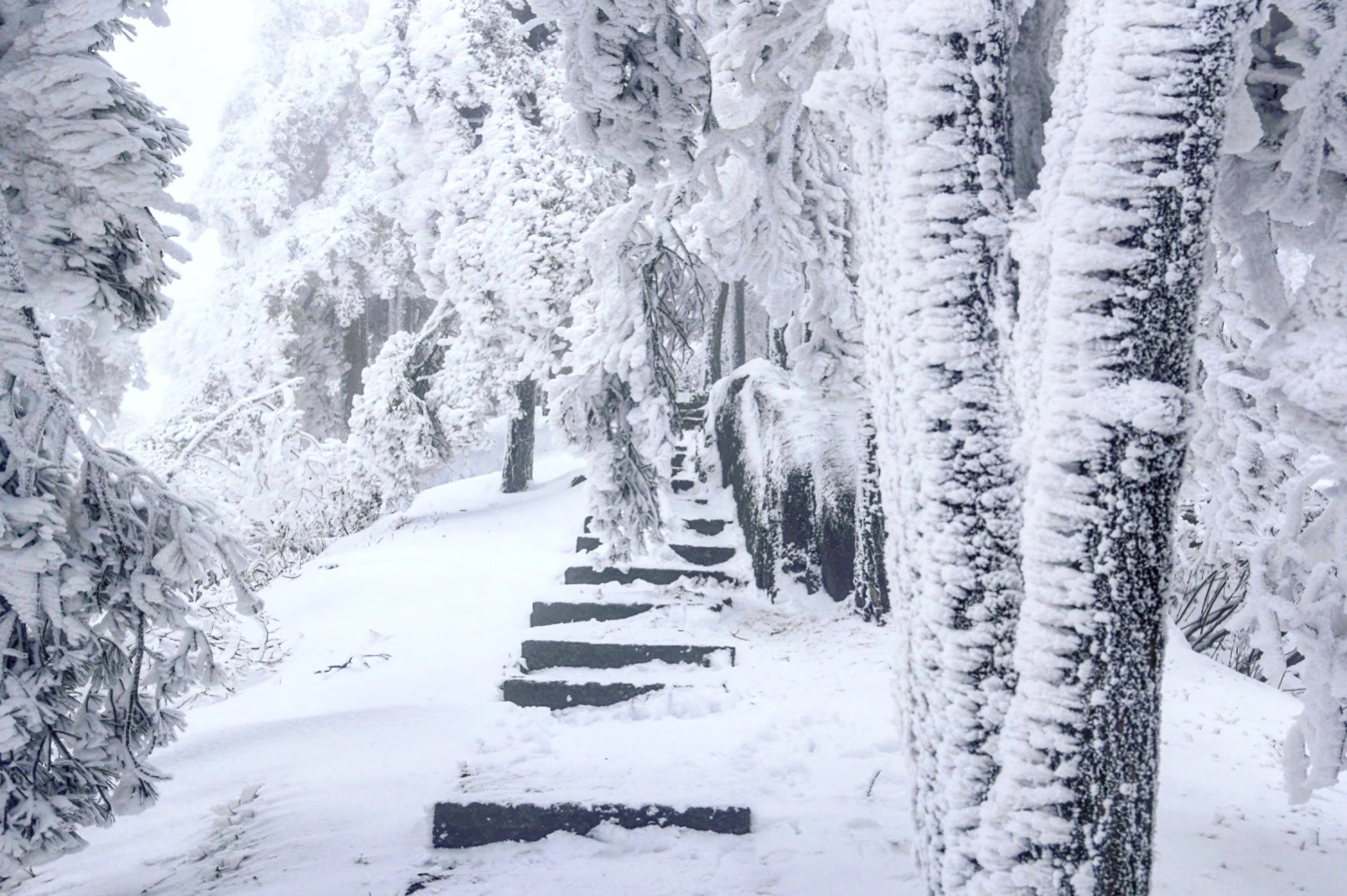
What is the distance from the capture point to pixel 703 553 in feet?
24.8

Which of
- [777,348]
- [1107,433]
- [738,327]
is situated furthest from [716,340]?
[1107,433]

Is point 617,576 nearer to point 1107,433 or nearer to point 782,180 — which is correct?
point 782,180

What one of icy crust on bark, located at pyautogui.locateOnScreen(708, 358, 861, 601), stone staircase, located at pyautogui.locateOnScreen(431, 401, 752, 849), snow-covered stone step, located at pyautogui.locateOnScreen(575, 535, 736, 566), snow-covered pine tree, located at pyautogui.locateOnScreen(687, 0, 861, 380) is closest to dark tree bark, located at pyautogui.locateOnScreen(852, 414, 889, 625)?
icy crust on bark, located at pyautogui.locateOnScreen(708, 358, 861, 601)

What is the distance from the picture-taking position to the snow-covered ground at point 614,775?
3.40 m

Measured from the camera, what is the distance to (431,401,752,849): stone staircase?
3754 mm

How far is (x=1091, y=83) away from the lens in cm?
197

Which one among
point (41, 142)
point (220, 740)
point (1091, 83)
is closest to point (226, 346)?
point (220, 740)

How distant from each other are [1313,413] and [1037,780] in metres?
1.22

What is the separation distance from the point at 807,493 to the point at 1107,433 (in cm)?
499

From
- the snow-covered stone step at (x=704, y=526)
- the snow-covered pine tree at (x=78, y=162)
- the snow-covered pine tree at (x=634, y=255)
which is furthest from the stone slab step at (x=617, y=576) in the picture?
the snow-covered pine tree at (x=78, y=162)

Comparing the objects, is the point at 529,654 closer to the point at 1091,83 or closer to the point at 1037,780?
the point at 1037,780

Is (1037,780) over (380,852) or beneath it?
over

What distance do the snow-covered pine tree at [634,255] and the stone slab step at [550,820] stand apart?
1812 millimetres

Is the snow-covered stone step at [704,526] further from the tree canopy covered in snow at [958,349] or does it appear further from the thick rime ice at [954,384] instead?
the thick rime ice at [954,384]
